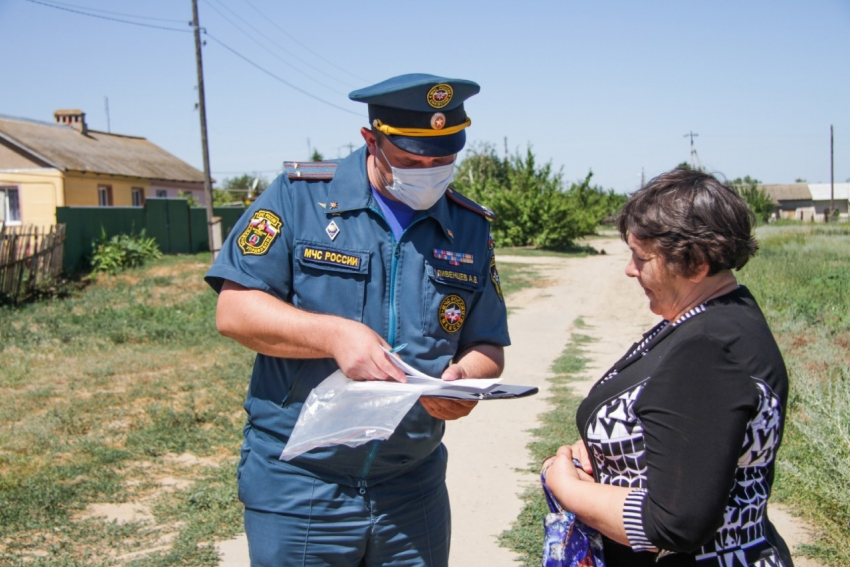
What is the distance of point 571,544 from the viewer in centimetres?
187

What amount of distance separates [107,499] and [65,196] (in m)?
23.3

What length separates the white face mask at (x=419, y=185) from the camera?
2225mm

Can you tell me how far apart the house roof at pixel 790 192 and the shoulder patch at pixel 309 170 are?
83.4 metres

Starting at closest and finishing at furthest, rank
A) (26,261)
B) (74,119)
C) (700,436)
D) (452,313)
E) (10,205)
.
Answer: (700,436) < (452,313) < (26,261) < (10,205) < (74,119)

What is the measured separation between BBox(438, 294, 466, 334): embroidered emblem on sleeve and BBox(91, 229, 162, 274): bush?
17.7 metres

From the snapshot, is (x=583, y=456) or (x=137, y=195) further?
Result: (x=137, y=195)

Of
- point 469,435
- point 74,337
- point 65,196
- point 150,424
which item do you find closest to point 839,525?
point 469,435

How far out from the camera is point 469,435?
6.34 meters

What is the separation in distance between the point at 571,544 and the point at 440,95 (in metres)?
1.27

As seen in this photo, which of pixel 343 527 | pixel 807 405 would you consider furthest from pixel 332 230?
pixel 807 405

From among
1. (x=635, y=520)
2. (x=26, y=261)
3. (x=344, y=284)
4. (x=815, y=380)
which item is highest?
(x=344, y=284)

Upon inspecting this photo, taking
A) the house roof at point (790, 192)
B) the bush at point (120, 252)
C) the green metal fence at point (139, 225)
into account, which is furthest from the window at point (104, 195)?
the house roof at point (790, 192)

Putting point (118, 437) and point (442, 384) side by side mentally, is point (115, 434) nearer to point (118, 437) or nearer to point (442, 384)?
point (118, 437)

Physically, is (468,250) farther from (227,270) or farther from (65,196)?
(65,196)
